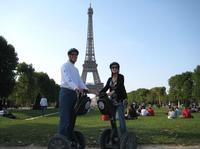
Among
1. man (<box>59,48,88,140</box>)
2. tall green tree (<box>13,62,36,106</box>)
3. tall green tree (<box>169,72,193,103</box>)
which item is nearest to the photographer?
man (<box>59,48,88,140</box>)

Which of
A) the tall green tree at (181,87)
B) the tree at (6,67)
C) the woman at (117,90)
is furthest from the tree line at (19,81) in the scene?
the tall green tree at (181,87)

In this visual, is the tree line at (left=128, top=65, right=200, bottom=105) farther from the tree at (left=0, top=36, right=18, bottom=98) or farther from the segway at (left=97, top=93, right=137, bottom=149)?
the segway at (left=97, top=93, right=137, bottom=149)

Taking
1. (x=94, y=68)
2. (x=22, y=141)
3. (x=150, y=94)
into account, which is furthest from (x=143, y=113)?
(x=150, y=94)

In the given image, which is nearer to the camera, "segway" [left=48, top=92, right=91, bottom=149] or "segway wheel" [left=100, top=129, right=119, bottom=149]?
"segway" [left=48, top=92, right=91, bottom=149]

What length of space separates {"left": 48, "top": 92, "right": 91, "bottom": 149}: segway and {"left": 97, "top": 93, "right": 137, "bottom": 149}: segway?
345mm

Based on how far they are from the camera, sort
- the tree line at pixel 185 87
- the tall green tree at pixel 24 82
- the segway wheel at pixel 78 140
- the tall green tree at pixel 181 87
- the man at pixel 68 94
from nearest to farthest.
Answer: the man at pixel 68 94, the segway wheel at pixel 78 140, the tall green tree at pixel 24 82, the tree line at pixel 185 87, the tall green tree at pixel 181 87

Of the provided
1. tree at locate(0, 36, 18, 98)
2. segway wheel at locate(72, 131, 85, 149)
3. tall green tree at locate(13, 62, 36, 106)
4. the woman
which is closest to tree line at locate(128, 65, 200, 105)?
tall green tree at locate(13, 62, 36, 106)

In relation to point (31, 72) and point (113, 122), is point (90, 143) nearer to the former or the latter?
point (113, 122)

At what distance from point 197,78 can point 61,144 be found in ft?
303

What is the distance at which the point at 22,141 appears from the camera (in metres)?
12.2

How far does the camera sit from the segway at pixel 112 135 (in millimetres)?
8328

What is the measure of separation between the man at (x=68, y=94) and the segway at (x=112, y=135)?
585 mm

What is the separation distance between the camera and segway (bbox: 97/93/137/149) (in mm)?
8328

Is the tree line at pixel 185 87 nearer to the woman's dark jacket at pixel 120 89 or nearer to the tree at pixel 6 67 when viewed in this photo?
the tree at pixel 6 67
